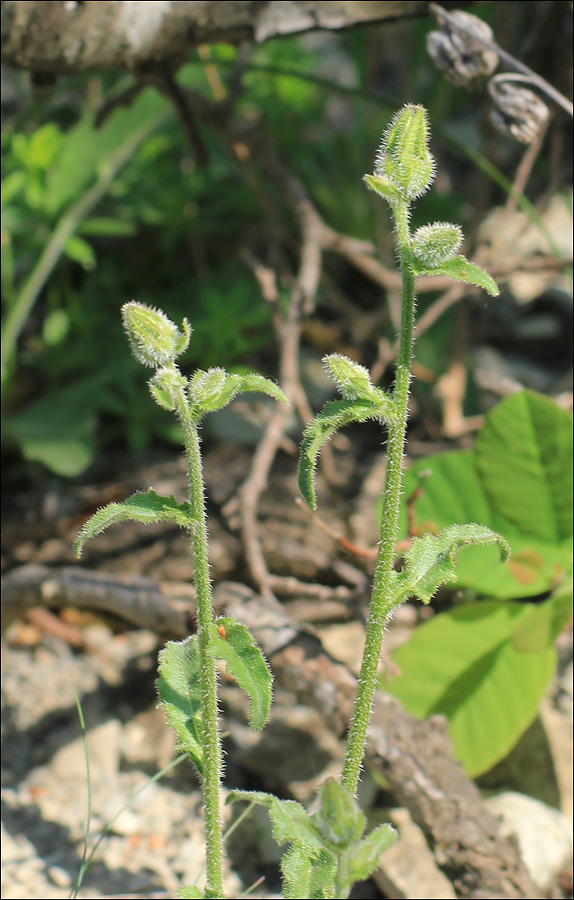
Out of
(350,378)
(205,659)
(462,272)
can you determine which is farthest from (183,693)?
(462,272)

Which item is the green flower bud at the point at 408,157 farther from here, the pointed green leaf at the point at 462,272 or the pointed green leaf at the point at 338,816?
the pointed green leaf at the point at 338,816

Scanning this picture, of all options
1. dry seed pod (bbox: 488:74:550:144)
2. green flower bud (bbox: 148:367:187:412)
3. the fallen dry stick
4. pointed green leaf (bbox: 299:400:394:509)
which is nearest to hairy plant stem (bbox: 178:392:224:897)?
green flower bud (bbox: 148:367:187:412)

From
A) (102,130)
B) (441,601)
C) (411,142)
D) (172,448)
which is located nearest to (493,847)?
(441,601)

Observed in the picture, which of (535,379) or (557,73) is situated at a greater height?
(557,73)

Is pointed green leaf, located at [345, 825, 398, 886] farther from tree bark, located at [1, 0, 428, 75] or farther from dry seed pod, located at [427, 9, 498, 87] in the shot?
tree bark, located at [1, 0, 428, 75]

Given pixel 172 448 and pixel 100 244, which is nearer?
pixel 172 448

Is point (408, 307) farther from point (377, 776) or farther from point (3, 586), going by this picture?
point (3, 586)

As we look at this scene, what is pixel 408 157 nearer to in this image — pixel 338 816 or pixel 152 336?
pixel 152 336
